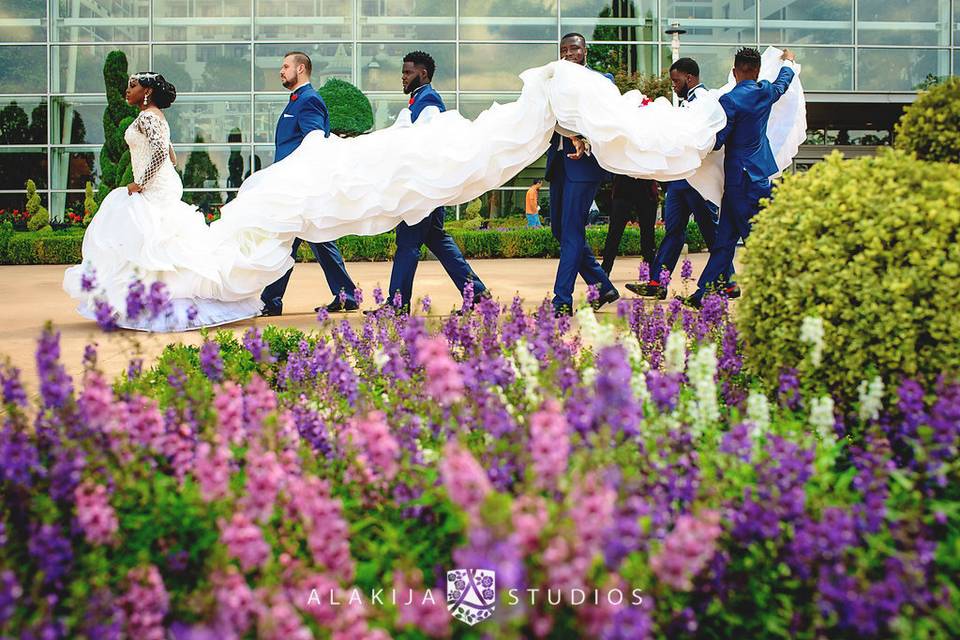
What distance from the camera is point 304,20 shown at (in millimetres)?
22312

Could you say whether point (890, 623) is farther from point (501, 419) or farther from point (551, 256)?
point (551, 256)

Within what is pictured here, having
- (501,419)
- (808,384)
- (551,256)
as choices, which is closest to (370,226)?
(808,384)

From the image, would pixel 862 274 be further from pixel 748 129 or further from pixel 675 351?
pixel 748 129

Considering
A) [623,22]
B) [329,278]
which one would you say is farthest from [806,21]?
[329,278]

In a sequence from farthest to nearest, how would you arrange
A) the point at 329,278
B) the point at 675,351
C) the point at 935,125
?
the point at 329,278, the point at 935,125, the point at 675,351

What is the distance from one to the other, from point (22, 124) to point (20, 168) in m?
0.99

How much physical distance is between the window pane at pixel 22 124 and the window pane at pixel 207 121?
2.92 m

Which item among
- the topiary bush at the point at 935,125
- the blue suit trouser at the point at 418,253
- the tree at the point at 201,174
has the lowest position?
the blue suit trouser at the point at 418,253

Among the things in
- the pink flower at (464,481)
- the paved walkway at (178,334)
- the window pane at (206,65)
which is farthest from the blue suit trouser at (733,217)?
the window pane at (206,65)

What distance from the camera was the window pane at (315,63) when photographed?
72.1 ft

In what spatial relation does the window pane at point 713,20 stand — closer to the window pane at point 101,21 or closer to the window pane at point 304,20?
the window pane at point 304,20

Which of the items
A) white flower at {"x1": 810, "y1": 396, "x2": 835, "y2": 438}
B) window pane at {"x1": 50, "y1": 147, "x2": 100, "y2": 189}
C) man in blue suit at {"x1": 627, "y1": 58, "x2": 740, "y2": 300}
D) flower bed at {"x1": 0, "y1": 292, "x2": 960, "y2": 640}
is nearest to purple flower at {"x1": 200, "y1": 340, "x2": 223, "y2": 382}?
flower bed at {"x1": 0, "y1": 292, "x2": 960, "y2": 640}

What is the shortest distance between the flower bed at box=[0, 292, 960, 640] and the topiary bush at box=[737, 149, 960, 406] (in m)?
0.17

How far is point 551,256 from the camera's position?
1688 centimetres
